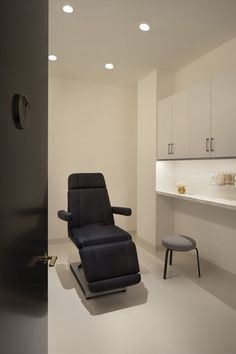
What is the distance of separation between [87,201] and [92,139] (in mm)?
1531

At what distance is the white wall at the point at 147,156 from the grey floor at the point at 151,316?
1.05 meters

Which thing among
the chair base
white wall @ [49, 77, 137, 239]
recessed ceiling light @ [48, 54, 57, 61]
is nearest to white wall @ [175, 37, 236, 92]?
white wall @ [49, 77, 137, 239]

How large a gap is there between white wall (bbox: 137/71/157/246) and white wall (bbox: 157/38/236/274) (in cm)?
30

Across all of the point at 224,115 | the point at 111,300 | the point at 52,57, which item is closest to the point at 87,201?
the point at 111,300

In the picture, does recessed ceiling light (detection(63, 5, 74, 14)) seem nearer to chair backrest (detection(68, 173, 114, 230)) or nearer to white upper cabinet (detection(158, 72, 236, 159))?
white upper cabinet (detection(158, 72, 236, 159))

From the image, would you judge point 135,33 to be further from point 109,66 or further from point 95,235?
point 95,235

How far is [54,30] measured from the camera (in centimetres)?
259

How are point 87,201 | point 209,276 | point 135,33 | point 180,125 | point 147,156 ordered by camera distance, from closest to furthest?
point 135,33, point 209,276, point 87,201, point 180,125, point 147,156

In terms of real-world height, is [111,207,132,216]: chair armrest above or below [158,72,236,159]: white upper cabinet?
below

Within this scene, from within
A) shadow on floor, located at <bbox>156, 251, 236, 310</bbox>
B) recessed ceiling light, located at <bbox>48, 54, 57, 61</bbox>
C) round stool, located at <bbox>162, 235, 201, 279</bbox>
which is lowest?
shadow on floor, located at <bbox>156, 251, 236, 310</bbox>

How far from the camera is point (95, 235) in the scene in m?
2.52

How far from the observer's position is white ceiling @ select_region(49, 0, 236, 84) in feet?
7.21

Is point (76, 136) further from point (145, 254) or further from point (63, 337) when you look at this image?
point (63, 337)

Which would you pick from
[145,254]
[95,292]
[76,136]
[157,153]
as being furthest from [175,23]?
[145,254]
